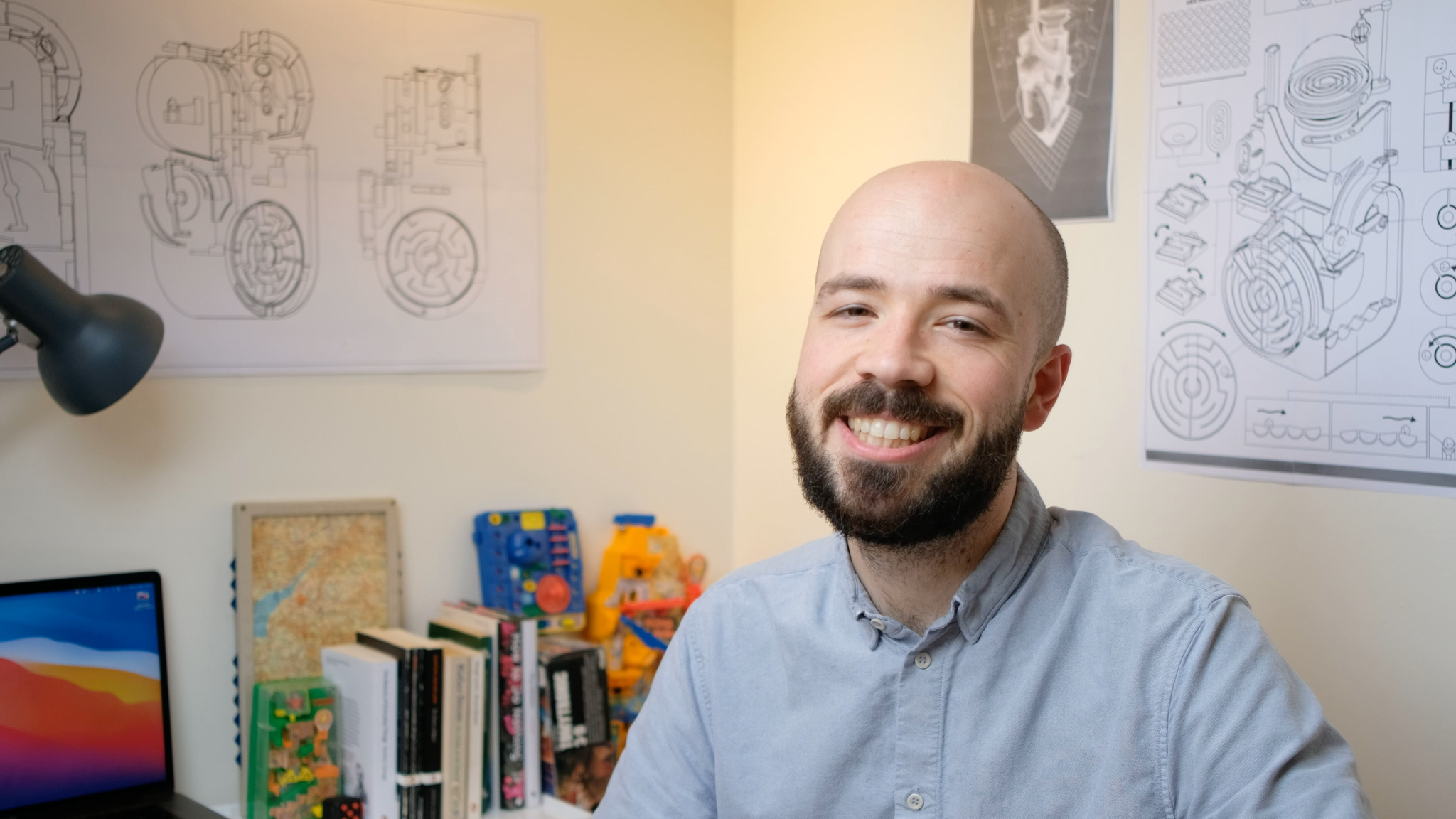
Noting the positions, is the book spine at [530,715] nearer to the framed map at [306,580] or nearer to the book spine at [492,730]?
the book spine at [492,730]

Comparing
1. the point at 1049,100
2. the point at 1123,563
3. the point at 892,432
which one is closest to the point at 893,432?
the point at 892,432

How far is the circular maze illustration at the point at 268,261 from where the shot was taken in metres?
1.90

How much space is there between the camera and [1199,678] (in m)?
1.03

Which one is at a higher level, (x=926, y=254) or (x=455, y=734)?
(x=926, y=254)

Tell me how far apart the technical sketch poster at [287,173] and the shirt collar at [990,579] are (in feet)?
3.75

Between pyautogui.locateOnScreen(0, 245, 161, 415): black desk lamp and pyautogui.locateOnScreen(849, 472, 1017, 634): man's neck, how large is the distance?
3.49ft

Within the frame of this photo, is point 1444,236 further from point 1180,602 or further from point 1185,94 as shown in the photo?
point 1180,602

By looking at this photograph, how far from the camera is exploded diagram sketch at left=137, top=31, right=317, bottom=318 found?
6.02 ft

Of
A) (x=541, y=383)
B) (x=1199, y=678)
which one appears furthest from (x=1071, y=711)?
(x=541, y=383)

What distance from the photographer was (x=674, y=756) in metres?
1.27

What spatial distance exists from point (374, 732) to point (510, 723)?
0.24 meters

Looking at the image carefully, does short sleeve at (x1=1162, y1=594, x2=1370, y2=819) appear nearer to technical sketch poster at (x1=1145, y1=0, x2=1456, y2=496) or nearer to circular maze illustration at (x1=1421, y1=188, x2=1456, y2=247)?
technical sketch poster at (x1=1145, y1=0, x2=1456, y2=496)

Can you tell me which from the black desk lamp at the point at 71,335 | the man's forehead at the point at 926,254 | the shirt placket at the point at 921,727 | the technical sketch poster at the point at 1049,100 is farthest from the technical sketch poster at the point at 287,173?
the shirt placket at the point at 921,727

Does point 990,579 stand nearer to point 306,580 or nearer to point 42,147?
point 306,580
